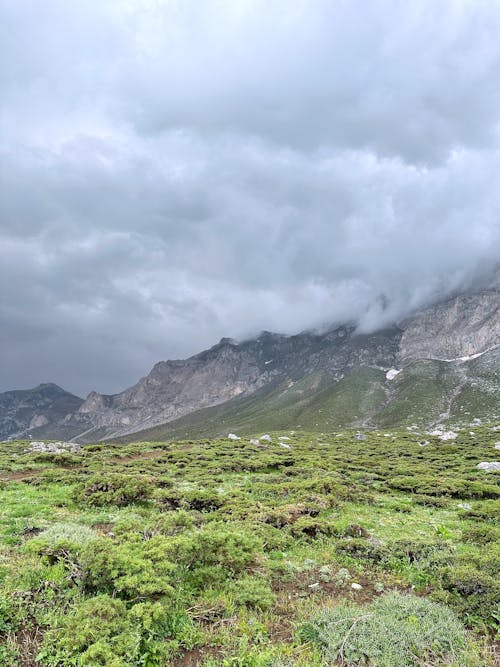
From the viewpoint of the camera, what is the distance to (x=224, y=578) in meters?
11.2

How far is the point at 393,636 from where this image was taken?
8.21m

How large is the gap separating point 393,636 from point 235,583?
4.44 metres

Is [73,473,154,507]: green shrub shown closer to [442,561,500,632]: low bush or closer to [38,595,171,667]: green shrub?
[38,595,171,667]: green shrub

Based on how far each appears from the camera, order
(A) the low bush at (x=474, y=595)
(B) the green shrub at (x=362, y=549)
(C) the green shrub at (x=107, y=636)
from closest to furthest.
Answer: (C) the green shrub at (x=107, y=636)
(A) the low bush at (x=474, y=595)
(B) the green shrub at (x=362, y=549)

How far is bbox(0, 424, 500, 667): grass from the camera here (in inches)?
306

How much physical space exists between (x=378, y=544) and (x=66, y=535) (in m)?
11.2

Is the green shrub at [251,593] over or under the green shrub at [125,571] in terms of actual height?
under

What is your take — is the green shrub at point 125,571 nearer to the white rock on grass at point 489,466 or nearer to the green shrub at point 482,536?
the green shrub at point 482,536

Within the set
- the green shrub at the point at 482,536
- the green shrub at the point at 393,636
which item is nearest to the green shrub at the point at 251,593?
the green shrub at the point at 393,636

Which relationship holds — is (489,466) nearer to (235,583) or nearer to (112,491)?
(112,491)

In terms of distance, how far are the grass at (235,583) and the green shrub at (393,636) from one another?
33mm

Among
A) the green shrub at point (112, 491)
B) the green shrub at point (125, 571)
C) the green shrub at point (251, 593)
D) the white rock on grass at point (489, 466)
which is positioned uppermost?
the green shrub at point (125, 571)

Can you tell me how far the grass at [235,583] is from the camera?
777cm

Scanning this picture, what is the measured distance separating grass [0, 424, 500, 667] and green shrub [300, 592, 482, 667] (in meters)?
0.03
